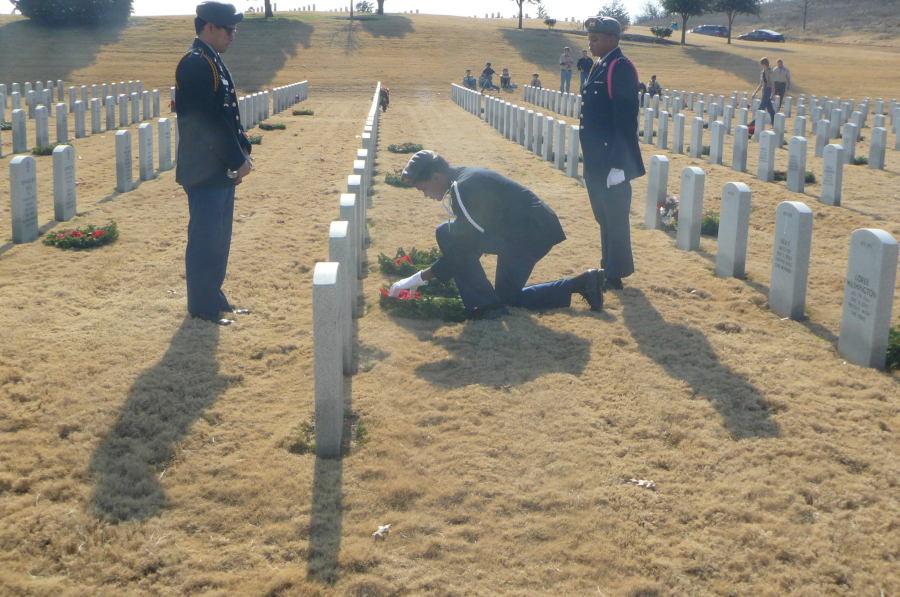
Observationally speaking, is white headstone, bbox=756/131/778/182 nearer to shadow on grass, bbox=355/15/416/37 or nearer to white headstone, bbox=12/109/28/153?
white headstone, bbox=12/109/28/153

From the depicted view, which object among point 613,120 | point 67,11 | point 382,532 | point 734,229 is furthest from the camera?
point 67,11

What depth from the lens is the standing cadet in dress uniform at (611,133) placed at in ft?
26.5

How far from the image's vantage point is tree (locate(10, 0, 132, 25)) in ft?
212

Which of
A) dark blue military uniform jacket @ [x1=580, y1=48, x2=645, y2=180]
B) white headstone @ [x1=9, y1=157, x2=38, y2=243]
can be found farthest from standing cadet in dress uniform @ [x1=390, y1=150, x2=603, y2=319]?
white headstone @ [x1=9, y1=157, x2=38, y2=243]

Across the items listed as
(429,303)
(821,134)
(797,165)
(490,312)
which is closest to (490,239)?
(490,312)

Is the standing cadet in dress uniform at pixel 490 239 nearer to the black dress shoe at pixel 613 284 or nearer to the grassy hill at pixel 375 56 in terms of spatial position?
the black dress shoe at pixel 613 284

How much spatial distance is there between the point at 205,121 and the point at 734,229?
15.7 feet

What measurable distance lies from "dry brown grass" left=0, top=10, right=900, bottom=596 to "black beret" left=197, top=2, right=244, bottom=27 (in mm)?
2215

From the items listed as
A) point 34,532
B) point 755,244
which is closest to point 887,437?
point 34,532

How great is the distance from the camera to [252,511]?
4.47m

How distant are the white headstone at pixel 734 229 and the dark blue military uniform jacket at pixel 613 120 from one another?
119 centimetres

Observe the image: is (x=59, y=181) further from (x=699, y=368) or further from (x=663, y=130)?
(x=663, y=130)

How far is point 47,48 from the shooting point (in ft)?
193

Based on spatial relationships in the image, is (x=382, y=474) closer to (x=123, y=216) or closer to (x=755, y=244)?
(x=755, y=244)
